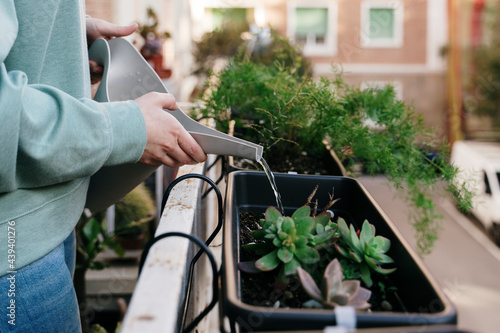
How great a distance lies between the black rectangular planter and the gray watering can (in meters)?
0.17

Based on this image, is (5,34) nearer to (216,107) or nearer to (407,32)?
(216,107)

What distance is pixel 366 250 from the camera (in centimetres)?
64

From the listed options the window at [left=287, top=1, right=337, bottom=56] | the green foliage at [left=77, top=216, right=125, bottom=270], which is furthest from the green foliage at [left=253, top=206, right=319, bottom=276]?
the window at [left=287, top=1, right=337, bottom=56]

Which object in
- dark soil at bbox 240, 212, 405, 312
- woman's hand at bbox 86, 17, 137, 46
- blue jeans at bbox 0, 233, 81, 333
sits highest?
woman's hand at bbox 86, 17, 137, 46

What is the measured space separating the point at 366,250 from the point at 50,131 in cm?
44

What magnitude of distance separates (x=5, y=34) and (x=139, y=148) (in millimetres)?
236

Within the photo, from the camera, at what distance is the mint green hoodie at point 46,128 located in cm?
64

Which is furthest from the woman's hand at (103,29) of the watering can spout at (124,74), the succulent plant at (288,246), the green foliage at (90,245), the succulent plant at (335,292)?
the green foliage at (90,245)

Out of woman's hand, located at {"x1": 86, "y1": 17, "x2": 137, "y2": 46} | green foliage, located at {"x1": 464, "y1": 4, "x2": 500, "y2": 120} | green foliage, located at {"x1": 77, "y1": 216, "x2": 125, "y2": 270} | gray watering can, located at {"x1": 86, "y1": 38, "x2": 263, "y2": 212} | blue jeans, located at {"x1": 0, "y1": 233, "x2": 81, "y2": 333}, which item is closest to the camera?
blue jeans, located at {"x1": 0, "y1": 233, "x2": 81, "y2": 333}

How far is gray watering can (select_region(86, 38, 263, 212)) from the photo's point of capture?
95 cm

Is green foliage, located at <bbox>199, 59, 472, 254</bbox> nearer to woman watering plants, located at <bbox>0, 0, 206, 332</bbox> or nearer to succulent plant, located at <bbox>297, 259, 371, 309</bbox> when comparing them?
woman watering plants, located at <bbox>0, 0, 206, 332</bbox>

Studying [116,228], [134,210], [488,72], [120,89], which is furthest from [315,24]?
[120,89]

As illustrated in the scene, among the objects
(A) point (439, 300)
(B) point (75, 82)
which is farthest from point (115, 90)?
(A) point (439, 300)

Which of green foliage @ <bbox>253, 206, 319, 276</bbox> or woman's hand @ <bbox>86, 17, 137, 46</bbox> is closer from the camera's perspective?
green foliage @ <bbox>253, 206, 319, 276</bbox>
